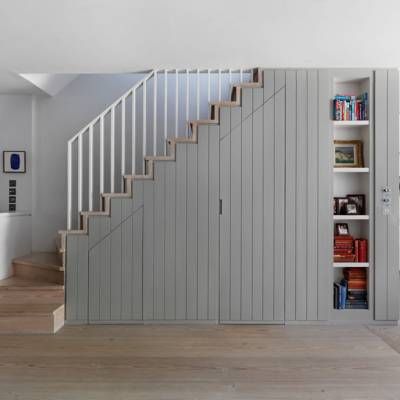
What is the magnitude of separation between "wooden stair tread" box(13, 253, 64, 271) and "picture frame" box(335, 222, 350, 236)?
2.66 meters

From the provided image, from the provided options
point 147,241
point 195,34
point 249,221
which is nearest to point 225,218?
point 249,221

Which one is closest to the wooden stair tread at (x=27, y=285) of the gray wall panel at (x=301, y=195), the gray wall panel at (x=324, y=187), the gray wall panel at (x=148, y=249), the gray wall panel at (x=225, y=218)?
the gray wall panel at (x=148, y=249)

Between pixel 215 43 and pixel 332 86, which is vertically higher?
pixel 215 43

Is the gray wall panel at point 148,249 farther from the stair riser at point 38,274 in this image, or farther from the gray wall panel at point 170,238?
the stair riser at point 38,274

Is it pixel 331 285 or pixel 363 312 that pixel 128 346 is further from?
pixel 363 312

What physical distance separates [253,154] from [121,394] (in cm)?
235

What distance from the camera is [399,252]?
13.4ft

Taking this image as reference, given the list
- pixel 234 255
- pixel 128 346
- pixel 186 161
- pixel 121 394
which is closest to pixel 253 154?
pixel 186 161

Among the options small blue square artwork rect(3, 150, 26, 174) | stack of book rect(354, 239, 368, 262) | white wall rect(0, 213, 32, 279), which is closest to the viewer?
stack of book rect(354, 239, 368, 262)

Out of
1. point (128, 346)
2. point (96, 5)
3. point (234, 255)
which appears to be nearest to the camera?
point (96, 5)

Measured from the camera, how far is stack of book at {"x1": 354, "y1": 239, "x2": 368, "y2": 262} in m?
4.05

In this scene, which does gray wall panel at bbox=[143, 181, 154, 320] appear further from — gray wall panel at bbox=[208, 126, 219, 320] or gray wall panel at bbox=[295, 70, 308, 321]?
gray wall panel at bbox=[295, 70, 308, 321]

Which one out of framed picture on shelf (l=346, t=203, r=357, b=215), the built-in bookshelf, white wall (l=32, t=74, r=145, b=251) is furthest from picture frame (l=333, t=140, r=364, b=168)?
white wall (l=32, t=74, r=145, b=251)

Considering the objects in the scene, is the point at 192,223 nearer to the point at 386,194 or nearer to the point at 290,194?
the point at 290,194
